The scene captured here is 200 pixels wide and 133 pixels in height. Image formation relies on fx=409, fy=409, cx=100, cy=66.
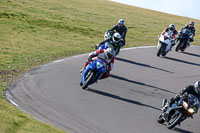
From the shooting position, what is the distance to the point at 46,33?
26578 millimetres

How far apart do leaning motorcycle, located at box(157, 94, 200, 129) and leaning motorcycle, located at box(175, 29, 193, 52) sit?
12898 mm

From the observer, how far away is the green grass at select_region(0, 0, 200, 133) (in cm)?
1055

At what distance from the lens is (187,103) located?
11047mm

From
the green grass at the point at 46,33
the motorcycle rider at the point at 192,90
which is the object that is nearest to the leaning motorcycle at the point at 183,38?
the green grass at the point at 46,33

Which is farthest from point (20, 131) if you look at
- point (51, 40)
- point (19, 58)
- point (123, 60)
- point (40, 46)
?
point (51, 40)

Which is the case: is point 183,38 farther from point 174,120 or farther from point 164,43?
point 174,120

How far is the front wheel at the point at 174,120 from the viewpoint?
11.1 meters

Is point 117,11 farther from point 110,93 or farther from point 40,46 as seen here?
point 110,93

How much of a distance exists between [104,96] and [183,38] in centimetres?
1168

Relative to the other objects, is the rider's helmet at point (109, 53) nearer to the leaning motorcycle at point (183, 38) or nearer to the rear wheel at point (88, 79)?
the rear wheel at point (88, 79)

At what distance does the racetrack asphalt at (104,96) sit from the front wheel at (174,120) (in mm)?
176

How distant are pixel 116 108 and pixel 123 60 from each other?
758cm

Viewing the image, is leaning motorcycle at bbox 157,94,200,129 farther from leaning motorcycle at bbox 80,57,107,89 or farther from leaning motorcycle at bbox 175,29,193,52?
leaning motorcycle at bbox 175,29,193,52

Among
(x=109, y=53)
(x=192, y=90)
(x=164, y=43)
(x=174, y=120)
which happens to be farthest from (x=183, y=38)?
(x=174, y=120)
